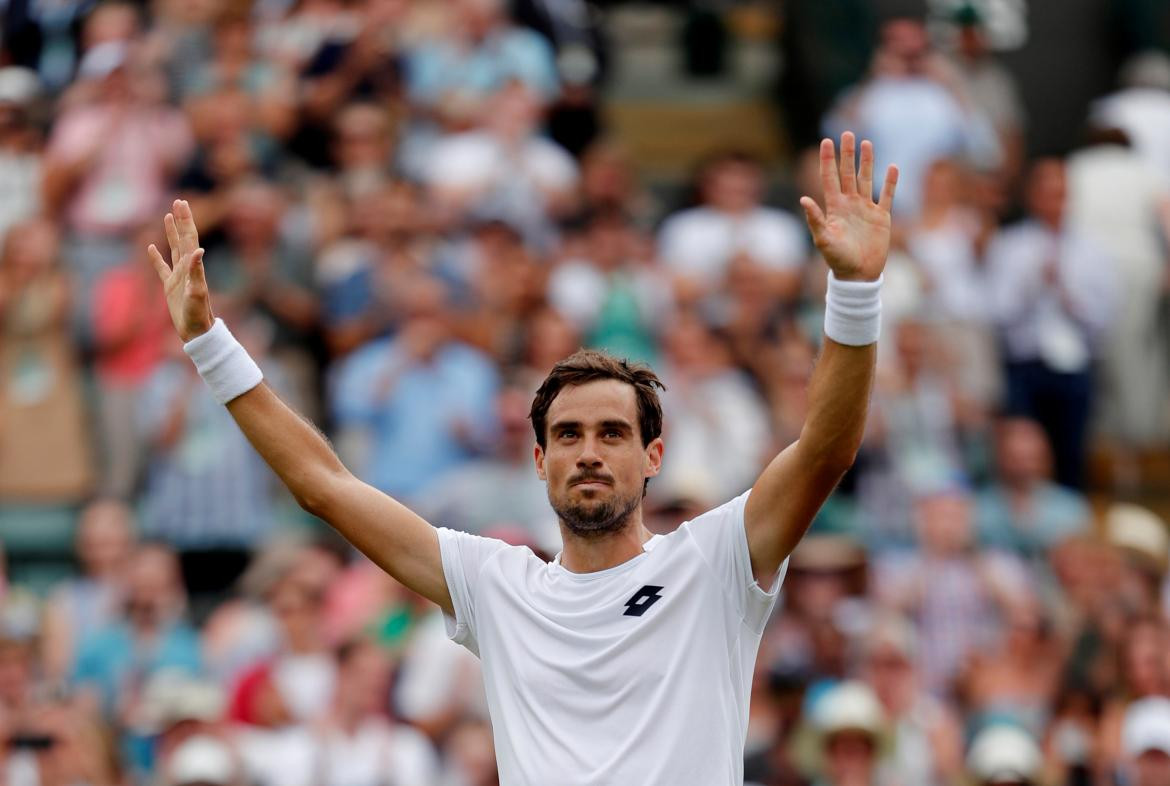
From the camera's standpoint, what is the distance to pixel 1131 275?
13695 millimetres

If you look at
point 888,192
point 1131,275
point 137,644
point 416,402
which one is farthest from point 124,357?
point 888,192

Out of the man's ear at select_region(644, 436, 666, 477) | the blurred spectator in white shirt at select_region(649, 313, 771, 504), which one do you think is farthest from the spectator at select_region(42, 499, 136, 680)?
the man's ear at select_region(644, 436, 666, 477)

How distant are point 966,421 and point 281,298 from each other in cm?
365

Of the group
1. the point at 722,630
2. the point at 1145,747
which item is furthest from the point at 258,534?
the point at 722,630

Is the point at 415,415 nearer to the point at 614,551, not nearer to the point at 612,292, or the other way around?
the point at 612,292

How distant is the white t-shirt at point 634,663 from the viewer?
5191mm

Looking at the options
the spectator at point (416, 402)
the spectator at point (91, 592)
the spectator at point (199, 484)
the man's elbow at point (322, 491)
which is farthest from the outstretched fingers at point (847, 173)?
the spectator at point (199, 484)

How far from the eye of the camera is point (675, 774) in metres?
5.14

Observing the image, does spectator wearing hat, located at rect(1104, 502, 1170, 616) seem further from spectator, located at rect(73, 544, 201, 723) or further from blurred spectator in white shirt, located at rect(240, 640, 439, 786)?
spectator, located at rect(73, 544, 201, 723)

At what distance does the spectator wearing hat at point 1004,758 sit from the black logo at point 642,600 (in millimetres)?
4622

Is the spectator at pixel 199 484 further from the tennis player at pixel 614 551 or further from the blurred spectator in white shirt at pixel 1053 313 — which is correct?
the tennis player at pixel 614 551

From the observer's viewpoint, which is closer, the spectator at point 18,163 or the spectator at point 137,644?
the spectator at point 137,644

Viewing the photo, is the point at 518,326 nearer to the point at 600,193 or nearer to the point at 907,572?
the point at 600,193

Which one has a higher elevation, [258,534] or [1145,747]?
[258,534]
